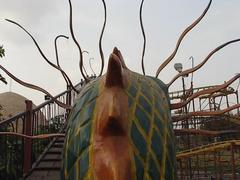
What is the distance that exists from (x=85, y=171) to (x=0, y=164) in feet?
14.7

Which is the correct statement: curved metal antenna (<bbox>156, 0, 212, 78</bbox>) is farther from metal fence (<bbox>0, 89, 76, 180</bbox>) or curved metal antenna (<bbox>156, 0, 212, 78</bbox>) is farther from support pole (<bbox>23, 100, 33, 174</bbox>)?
support pole (<bbox>23, 100, 33, 174</bbox>)

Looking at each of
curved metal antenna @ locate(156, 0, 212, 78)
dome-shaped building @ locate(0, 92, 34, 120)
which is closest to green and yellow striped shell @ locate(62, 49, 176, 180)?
curved metal antenna @ locate(156, 0, 212, 78)

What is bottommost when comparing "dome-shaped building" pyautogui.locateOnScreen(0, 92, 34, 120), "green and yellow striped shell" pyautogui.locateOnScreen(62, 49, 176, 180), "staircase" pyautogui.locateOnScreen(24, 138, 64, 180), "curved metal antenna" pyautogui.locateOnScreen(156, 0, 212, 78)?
"staircase" pyautogui.locateOnScreen(24, 138, 64, 180)

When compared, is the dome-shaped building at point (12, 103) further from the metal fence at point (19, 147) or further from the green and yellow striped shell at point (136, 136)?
the green and yellow striped shell at point (136, 136)

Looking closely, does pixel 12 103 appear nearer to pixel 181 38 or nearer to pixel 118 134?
pixel 181 38

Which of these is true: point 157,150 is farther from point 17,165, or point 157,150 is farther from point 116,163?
point 17,165

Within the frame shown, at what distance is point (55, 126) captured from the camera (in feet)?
25.5

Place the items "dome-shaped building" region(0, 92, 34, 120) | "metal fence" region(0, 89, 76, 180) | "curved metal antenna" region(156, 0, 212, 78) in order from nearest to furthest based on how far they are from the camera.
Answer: "curved metal antenna" region(156, 0, 212, 78)
"metal fence" region(0, 89, 76, 180)
"dome-shaped building" region(0, 92, 34, 120)

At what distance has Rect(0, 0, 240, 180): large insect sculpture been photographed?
886 millimetres

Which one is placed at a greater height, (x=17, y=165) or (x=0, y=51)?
(x=0, y=51)

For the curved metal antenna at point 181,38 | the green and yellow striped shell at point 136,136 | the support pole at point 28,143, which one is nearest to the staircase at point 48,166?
the support pole at point 28,143

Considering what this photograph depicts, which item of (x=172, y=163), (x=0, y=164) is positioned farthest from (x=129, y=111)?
(x=0, y=164)

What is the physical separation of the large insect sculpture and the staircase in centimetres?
375

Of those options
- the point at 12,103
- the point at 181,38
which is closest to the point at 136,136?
the point at 181,38
